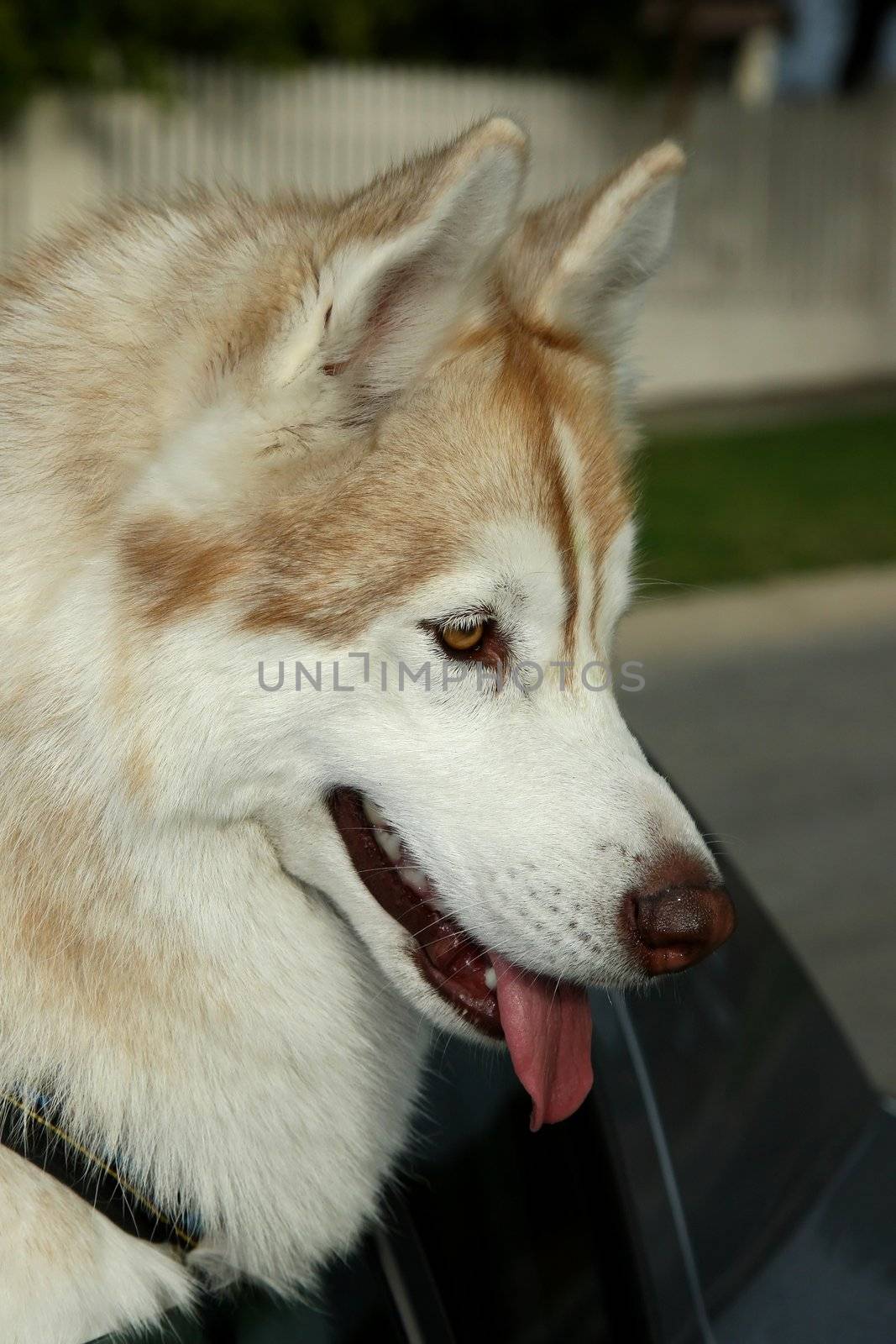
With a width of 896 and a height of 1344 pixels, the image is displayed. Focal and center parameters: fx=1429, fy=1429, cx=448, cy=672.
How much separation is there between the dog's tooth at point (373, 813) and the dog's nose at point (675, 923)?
329 millimetres

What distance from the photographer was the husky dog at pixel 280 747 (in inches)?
68.1

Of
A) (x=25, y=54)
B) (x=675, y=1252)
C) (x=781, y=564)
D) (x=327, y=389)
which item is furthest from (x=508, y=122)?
(x=25, y=54)

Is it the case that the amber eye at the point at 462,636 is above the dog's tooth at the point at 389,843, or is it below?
above

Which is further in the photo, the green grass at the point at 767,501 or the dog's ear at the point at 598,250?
the green grass at the point at 767,501

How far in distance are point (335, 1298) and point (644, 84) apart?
14.8 meters

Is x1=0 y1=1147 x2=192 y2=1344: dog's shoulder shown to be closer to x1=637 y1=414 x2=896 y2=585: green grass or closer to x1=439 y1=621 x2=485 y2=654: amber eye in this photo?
x1=439 y1=621 x2=485 y2=654: amber eye

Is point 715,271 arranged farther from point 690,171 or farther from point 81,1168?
point 81,1168

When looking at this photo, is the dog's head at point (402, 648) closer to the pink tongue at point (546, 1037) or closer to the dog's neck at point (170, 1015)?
the pink tongue at point (546, 1037)

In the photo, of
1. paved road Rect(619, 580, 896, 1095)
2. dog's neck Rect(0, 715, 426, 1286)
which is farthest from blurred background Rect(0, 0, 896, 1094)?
dog's neck Rect(0, 715, 426, 1286)

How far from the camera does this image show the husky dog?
5.68 feet

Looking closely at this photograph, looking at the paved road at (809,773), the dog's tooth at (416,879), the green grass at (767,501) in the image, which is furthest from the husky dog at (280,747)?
the green grass at (767,501)

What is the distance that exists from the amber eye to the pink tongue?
1.33 ft

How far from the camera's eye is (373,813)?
184 centimetres

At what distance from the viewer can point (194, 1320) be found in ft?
5.01
